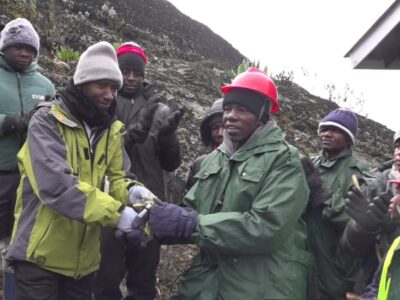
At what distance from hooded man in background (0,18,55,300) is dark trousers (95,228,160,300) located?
0.65 meters

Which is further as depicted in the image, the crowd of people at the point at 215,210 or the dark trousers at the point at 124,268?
the dark trousers at the point at 124,268

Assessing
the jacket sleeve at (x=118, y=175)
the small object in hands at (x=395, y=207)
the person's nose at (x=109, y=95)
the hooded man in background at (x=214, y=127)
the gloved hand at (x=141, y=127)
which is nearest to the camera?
the small object in hands at (x=395, y=207)

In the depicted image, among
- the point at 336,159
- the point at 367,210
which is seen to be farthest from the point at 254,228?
the point at 336,159

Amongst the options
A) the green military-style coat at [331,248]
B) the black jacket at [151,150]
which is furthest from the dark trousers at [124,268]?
the green military-style coat at [331,248]

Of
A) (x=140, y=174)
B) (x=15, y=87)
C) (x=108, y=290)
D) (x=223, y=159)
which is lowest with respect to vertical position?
(x=108, y=290)

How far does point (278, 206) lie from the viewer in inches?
102

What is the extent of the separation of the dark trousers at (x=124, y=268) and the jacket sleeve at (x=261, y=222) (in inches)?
47.3

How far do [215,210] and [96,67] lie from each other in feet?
3.55

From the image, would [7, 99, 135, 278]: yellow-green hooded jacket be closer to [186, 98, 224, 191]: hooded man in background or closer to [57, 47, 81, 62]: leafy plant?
[186, 98, 224, 191]: hooded man in background

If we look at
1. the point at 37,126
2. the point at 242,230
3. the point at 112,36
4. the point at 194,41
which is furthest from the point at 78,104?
the point at 194,41

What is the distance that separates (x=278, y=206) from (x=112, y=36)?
7.57m

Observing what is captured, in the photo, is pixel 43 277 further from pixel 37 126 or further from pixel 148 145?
pixel 148 145

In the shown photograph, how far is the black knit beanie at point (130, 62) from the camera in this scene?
3.90 m

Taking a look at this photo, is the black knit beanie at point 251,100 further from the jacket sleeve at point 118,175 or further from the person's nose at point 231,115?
the jacket sleeve at point 118,175
